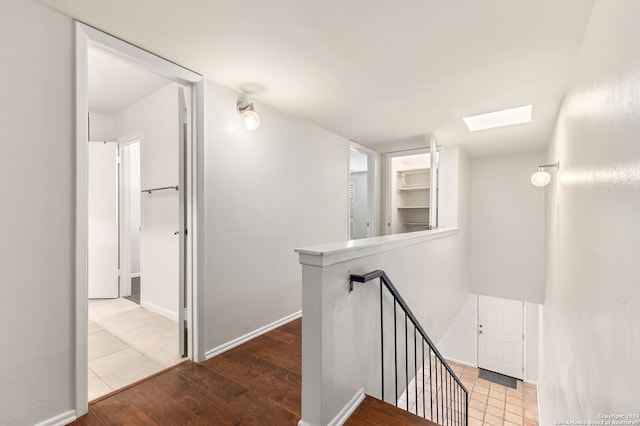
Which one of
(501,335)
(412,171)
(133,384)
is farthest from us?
(412,171)

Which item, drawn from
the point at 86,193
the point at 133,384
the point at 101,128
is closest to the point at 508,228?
the point at 133,384

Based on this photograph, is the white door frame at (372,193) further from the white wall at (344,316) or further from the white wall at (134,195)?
the white wall at (134,195)

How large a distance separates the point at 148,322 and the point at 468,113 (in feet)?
13.6

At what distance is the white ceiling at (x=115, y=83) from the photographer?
2.72 meters

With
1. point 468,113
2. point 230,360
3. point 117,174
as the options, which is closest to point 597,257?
point 468,113

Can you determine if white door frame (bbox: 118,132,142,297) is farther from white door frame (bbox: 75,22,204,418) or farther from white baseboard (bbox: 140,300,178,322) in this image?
white door frame (bbox: 75,22,204,418)

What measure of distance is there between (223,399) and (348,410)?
82cm

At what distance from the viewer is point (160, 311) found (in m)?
3.38

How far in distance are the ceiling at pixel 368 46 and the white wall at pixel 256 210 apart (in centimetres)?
37

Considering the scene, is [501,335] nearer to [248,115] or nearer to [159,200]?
[248,115]

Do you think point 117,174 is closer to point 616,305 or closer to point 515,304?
point 616,305

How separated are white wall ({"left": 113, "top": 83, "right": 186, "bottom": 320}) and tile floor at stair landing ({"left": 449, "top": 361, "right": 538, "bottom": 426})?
4842 mm

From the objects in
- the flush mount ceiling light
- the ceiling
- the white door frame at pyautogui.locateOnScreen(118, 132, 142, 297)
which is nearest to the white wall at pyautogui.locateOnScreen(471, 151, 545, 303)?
the flush mount ceiling light

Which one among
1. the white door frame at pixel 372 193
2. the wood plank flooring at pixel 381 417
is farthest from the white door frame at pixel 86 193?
the white door frame at pixel 372 193
